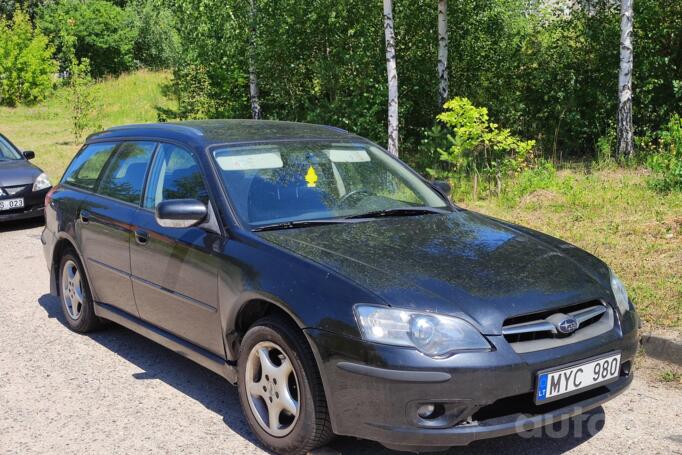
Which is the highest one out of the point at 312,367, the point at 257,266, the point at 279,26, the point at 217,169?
the point at 279,26

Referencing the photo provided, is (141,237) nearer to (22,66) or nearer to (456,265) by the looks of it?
(456,265)

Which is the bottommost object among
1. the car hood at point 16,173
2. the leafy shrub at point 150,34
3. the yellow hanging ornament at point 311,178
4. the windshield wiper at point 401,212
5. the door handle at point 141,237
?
the car hood at point 16,173

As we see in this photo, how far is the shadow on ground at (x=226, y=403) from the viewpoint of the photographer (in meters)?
4.04

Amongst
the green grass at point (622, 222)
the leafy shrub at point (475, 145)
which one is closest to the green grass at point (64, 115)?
the leafy shrub at point (475, 145)

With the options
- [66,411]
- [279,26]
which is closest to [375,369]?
[66,411]

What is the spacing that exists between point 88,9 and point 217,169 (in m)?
43.1

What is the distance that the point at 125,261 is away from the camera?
17.0 ft

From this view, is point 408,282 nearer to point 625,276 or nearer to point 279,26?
point 625,276

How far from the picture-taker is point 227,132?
510cm

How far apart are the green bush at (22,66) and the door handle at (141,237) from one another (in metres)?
28.7

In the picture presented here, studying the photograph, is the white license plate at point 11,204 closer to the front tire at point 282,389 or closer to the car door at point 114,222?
the car door at point 114,222

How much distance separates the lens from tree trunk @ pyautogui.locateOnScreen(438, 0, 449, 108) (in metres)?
15.1

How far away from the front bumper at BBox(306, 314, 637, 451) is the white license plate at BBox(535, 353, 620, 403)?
0.05m

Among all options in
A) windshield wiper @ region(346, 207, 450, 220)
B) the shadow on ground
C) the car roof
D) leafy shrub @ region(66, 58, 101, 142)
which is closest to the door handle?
the car roof
